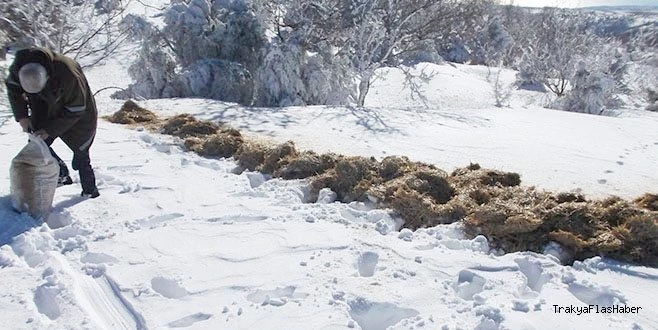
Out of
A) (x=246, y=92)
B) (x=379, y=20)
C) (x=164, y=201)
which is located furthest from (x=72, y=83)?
(x=379, y=20)

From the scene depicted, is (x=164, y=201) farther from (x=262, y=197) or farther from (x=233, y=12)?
(x=233, y=12)

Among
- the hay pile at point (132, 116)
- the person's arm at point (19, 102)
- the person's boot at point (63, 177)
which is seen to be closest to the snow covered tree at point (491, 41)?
the hay pile at point (132, 116)

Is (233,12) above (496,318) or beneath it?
above

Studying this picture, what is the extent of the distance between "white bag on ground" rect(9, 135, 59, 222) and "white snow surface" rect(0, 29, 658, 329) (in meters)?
0.12

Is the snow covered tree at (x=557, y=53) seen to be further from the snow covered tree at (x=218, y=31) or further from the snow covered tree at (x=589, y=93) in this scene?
the snow covered tree at (x=218, y=31)

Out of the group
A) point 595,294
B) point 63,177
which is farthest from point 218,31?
point 595,294

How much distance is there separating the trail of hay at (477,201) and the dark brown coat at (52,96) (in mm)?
1882

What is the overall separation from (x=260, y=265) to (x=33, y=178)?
1742 mm

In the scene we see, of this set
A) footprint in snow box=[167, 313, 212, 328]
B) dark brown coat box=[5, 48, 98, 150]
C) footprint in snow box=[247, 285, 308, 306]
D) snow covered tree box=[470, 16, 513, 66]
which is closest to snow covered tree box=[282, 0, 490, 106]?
dark brown coat box=[5, 48, 98, 150]

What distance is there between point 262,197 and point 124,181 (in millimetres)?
1275

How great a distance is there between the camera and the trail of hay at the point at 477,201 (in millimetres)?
3287

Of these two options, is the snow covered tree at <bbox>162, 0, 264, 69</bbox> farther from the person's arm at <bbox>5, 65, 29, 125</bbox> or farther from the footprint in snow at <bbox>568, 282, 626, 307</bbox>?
the footprint in snow at <bbox>568, 282, 626, 307</bbox>

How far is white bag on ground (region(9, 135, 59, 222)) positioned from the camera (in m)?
3.28

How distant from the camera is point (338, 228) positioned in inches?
139
